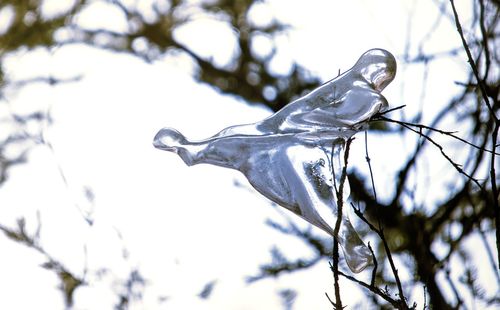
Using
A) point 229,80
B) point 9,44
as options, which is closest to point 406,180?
point 229,80

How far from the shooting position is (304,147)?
2.27ft

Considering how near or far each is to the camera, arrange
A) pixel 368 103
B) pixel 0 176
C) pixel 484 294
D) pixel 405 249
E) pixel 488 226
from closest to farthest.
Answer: pixel 368 103 → pixel 484 294 → pixel 488 226 → pixel 405 249 → pixel 0 176

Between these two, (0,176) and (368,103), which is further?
(0,176)

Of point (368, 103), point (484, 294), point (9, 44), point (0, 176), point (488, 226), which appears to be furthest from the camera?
point (9, 44)

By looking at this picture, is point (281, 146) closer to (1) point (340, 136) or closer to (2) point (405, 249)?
(1) point (340, 136)

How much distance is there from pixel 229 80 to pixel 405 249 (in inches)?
24.8

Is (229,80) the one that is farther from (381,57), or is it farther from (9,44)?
(381,57)

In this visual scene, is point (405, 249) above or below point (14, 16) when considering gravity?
below

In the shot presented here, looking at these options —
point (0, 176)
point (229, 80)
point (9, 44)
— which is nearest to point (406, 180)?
point (229, 80)

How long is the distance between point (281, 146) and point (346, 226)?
0.32 ft

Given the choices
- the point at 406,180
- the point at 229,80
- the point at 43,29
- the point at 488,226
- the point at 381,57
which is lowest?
the point at 381,57

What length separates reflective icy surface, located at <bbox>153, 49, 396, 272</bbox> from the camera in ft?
2.24

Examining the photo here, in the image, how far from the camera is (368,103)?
669 millimetres

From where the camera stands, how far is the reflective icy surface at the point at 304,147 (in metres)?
0.68
